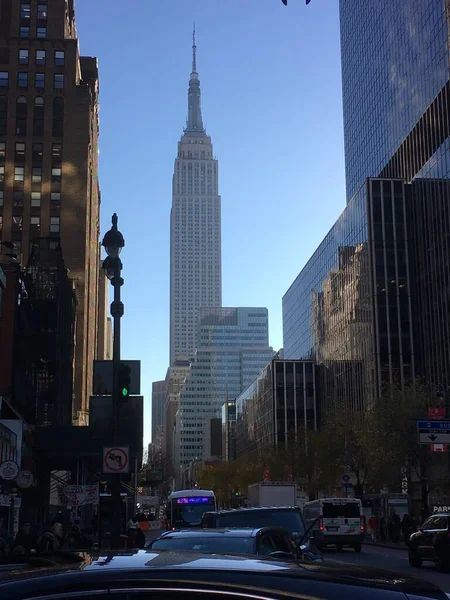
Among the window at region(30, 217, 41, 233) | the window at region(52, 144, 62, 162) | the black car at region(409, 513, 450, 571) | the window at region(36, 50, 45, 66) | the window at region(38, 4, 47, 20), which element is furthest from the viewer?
the window at region(38, 4, 47, 20)

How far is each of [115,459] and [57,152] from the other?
76.5m

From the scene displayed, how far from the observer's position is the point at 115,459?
19.7 meters

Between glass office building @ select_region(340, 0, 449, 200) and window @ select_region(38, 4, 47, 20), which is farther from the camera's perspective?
window @ select_region(38, 4, 47, 20)

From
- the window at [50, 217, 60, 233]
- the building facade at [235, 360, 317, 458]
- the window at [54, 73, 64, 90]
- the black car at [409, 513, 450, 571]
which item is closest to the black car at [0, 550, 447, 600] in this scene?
the black car at [409, 513, 450, 571]

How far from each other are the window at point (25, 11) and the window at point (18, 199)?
69.8ft

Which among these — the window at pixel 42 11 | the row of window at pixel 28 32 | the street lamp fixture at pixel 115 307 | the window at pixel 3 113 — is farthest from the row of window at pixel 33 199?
the street lamp fixture at pixel 115 307

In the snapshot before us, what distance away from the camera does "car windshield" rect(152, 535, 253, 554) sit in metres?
10.4

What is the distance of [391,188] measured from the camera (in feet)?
292

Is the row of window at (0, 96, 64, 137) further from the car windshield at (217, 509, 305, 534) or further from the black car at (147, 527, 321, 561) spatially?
the black car at (147, 527, 321, 561)

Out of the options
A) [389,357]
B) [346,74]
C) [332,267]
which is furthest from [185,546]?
[346,74]

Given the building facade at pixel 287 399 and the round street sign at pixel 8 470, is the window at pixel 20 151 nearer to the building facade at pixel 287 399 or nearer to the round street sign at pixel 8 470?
the building facade at pixel 287 399

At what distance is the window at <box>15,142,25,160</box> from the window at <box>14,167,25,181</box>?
1.19 m

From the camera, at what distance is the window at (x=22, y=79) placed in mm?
92000

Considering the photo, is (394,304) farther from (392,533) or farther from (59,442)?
(59,442)
